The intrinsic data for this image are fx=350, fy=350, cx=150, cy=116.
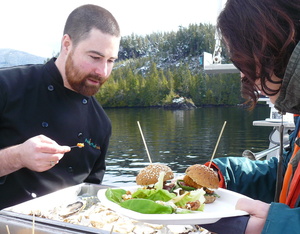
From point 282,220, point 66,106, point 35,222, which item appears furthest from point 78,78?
point 282,220

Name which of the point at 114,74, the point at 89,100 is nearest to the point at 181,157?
the point at 89,100

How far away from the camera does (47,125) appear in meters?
2.76

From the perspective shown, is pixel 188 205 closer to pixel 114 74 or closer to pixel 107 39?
pixel 107 39

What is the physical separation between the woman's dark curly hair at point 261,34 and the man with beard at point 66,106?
1.61 meters

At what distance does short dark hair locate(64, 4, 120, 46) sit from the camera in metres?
2.90

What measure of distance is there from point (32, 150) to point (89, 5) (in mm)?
1632

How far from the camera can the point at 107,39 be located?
2.89 meters

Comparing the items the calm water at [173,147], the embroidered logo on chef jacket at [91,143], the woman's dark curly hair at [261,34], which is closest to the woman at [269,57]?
the woman's dark curly hair at [261,34]

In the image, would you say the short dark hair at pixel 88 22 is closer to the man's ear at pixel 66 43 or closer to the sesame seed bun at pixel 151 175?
the man's ear at pixel 66 43

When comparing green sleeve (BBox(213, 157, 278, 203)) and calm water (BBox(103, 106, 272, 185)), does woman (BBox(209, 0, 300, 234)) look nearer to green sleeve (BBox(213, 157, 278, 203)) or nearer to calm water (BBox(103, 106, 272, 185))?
green sleeve (BBox(213, 157, 278, 203))

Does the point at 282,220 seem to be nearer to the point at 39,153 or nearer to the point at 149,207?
the point at 149,207

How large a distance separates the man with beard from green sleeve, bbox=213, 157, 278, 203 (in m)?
1.30

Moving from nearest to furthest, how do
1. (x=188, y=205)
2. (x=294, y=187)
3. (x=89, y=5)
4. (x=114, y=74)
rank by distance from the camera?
(x=294, y=187) → (x=188, y=205) → (x=89, y=5) → (x=114, y=74)

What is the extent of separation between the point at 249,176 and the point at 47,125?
1.59 metres
